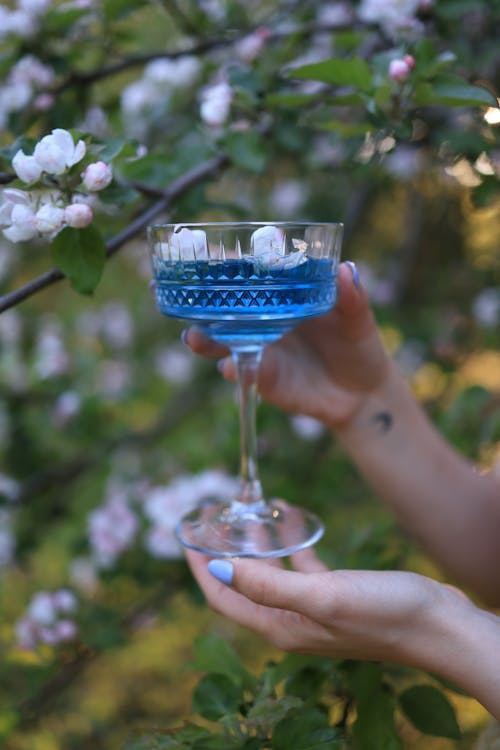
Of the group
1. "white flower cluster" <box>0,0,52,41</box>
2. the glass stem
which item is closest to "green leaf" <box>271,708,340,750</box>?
the glass stem

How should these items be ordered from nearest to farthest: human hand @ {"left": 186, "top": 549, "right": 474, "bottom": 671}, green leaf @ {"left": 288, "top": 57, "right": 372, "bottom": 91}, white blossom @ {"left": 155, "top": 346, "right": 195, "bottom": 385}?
human hand @ {"left": 186, "top": 549, "right": 474, "bottom": 671} < green leaf @ {"left": 288, "top": 57, "right": 372, "bottom": 91} < white blossom @ {"left": 155, "top": 346, "right": 195, "bottom": 385}

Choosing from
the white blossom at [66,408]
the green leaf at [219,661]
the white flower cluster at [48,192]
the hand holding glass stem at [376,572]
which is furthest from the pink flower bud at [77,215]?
the white blossom at [66,408]

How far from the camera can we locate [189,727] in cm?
75

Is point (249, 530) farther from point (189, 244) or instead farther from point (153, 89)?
point (153, 89)

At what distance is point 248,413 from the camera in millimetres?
1005

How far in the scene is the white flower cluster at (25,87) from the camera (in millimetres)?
1200

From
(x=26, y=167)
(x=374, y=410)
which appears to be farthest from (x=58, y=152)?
(x=374, y=410)

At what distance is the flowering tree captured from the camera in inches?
32.4

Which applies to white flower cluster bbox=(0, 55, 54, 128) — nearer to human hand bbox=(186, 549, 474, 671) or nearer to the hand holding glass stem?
the hand holding glass stem

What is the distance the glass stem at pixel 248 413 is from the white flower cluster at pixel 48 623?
1.82 feet

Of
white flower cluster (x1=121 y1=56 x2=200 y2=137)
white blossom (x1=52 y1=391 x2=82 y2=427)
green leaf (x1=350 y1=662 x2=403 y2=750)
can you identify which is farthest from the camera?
white blossom (x1=52 y1=391 x2=82 y2=427)

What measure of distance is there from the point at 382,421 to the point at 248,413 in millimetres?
350

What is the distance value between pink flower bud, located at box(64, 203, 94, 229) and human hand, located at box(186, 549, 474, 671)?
1.34 feet

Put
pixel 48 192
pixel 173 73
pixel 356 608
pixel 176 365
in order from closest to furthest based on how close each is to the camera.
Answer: pixel 356 608 → pixel 48 192 → pixel 173 73 → pixel 176 365
